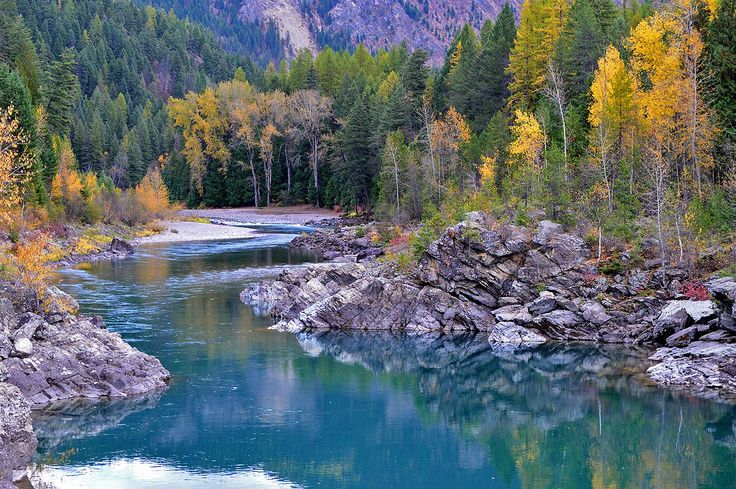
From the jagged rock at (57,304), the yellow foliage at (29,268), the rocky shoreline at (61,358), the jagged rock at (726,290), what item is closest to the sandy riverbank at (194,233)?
the jagged rock at (57,304)

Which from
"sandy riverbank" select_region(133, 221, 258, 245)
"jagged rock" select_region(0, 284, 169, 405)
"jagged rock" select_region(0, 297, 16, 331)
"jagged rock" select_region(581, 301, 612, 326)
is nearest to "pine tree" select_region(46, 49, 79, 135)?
"sandy riverbank" select_region(133, 221, 258, 245)

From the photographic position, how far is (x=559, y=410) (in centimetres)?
3300

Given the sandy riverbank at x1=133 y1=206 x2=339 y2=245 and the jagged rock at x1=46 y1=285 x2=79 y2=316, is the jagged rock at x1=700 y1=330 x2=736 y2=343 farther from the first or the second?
the sandy riverbank at x1=133 y1=206 x2=339 y2=245

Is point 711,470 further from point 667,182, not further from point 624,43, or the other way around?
point 624,43

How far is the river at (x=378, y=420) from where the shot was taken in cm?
2602

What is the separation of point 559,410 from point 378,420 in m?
7.38

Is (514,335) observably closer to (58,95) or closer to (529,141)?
(529,141)

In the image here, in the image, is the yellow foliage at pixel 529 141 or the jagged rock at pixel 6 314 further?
the yellow foliage at pixel 529 141

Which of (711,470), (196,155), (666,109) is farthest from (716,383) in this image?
(196,155)

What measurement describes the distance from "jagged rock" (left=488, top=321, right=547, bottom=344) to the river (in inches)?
43.2

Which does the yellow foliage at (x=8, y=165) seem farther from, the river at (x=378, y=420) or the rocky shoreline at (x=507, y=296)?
the rocky shoreline at (x=507, y=296)

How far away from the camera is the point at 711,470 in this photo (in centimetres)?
2623

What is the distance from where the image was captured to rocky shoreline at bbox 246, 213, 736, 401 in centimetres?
4156

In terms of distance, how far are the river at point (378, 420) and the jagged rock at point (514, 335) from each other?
→ 43.2 inches
